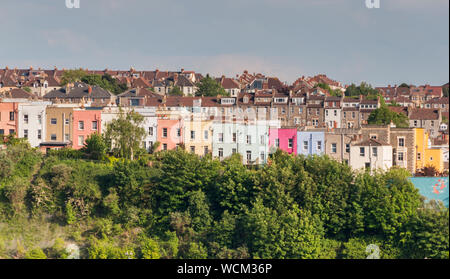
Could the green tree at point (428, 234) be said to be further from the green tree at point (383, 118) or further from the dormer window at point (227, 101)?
the dormer window at point (227, 101)

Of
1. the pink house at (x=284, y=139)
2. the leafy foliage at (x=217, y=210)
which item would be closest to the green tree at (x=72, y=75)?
the pink house at (x=284, y=139)

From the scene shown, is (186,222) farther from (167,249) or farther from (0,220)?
(0,220)

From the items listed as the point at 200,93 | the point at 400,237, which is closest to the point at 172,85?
the point at 200,93

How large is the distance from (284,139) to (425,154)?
6718 millimetres

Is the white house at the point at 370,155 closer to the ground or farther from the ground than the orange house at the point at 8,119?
closer to the ground

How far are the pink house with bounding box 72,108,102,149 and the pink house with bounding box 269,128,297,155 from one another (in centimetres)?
794

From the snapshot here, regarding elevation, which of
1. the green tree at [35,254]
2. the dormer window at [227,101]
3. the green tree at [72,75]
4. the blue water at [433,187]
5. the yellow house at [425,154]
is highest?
the green tree at [72,75]

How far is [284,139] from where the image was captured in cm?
3203

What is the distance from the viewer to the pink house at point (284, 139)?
31906 millimetres

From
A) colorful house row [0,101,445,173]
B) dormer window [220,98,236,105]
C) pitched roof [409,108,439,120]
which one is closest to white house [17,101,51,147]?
colorful house row [0,101,445,173]

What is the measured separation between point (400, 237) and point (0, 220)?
1462 cm

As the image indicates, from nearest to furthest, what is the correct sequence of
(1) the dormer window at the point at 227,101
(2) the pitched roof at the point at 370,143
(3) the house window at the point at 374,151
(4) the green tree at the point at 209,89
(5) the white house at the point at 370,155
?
(5) the white house at the point at 370,155 → (3) the house window at the point at 374,151 → (2) the pitched roof at the point at 370,143 → (1) the dormer window at the point at 227,101 → (4) the green tree at the point at 209,89

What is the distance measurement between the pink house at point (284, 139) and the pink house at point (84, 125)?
7937 mm

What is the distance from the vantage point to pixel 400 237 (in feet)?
79.7
